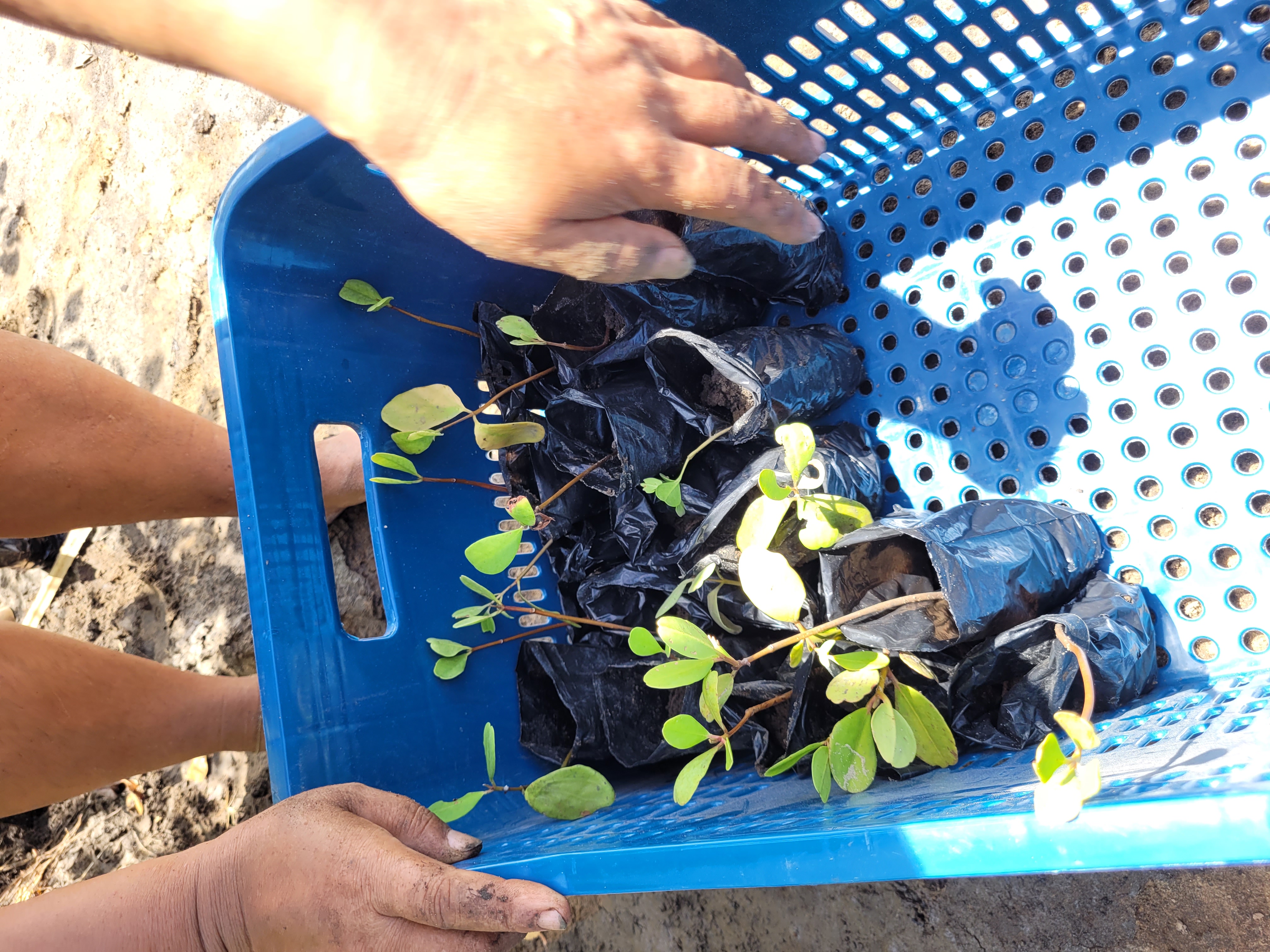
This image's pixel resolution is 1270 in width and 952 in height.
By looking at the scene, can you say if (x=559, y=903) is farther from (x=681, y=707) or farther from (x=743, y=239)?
(x=743, y=239)

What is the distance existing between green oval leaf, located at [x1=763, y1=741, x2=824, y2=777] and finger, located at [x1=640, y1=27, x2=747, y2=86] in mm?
652

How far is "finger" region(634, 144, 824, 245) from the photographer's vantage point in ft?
2.02

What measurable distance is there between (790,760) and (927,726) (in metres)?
0.15

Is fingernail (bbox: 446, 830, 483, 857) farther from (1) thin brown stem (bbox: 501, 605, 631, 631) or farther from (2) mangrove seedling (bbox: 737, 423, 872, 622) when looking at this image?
(2) mangrove seedling (bbox: 737, 423, 872, 622)

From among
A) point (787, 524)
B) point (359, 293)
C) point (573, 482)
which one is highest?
point (359, 293)

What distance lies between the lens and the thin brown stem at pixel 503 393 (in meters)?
1.07

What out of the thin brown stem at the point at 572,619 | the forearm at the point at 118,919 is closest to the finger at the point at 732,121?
the thin brown stem at the point at 572,619

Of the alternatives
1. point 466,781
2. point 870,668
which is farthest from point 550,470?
point 870,668

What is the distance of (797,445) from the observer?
76cm

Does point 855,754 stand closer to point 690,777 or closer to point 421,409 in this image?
point 690,777

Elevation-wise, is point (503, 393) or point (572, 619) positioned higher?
point (503, 393)

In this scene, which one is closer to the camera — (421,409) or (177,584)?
(421,409)

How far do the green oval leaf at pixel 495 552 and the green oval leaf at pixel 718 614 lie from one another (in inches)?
9.8

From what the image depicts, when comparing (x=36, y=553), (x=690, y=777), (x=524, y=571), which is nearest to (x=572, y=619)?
(x=524, y=571)
